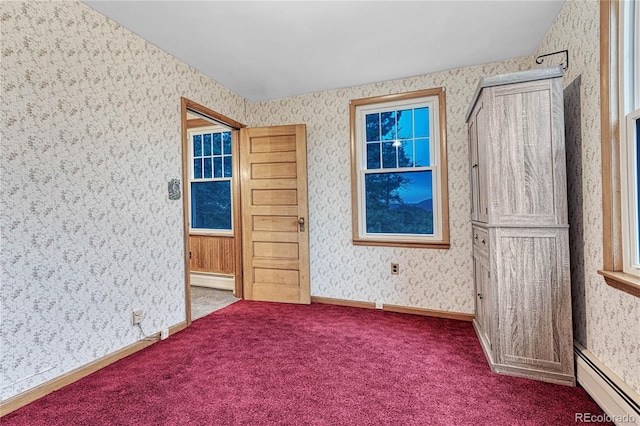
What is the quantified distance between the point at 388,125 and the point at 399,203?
35.6 inches

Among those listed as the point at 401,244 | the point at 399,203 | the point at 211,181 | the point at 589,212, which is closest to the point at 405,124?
the point at 399,203

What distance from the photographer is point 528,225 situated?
2.03 meters

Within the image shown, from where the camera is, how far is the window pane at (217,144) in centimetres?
479

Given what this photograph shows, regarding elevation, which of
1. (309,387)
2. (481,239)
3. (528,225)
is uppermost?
(528,225)

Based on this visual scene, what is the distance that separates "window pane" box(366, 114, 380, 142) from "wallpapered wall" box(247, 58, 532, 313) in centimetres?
25

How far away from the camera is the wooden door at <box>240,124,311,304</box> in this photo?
12.2 feet

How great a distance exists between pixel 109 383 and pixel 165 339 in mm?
705

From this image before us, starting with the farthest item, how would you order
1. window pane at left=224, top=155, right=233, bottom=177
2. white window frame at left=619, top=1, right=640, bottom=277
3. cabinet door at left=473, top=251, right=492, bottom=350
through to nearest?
window pane at left=224, top=155, right=233, bottom=177 → cabinet door at left=473, top=251, right=492, bottom=350 → white window frame at left=619, top=1, right=640, bottom=277

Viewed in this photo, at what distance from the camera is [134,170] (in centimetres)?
257

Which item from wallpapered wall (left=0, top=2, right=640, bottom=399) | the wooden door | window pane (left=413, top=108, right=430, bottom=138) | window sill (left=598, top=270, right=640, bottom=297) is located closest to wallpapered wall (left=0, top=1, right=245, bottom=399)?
wallpapered wall (left=0, top=2, right=640, bottom=399)

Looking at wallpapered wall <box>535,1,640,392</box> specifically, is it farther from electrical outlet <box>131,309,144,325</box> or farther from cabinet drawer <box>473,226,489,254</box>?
electrical outlet <box>131,309,144,325</box>

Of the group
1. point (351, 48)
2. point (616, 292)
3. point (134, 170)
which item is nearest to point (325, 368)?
point (616, 292)

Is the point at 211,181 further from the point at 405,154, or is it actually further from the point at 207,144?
the point at 405,154

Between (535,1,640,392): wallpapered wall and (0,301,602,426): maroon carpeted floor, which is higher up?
(535,1,640,392): wallpapered wall
